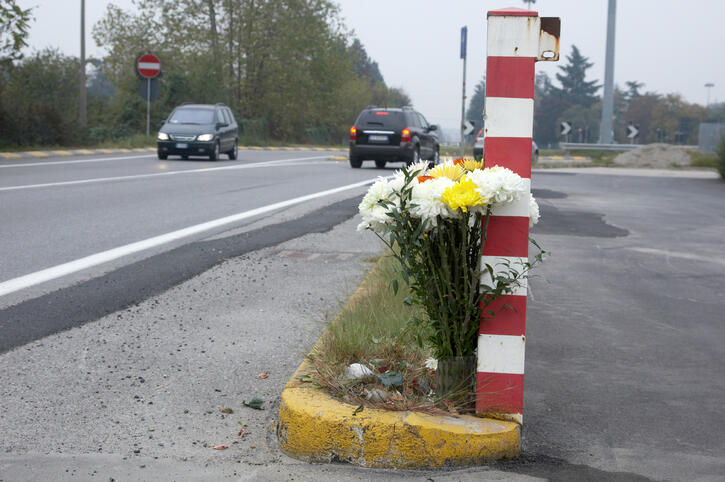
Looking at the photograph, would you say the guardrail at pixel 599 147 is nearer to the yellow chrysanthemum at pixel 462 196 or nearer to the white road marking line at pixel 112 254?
the white road marking line at pixel 112 254

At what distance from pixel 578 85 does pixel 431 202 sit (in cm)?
14710

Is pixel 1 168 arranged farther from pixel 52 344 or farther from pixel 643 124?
pixel 643 124

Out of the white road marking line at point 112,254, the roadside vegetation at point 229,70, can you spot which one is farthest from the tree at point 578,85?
the white road marking line at point 112,254

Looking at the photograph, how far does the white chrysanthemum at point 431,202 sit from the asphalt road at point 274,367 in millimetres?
886

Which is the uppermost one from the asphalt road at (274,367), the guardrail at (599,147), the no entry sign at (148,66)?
the no entry sign at (148,66)

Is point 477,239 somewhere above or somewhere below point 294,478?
above

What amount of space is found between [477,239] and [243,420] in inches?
45.2

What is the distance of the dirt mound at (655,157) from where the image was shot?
102 feet

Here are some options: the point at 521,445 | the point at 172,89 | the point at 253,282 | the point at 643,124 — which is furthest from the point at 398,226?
the point at 643,124

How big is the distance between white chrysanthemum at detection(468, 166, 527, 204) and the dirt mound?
29397 millimetres

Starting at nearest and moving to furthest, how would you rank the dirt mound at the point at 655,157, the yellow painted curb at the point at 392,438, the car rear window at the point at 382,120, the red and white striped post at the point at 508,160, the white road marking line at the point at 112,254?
the yellow painted curb at the point at 392,438 < the red and white striped post at the point at 508,160 < the white road marking line at the point at 112,254 < the car rear window at the point at 382,120 < the dirt mound at the point at 655,157

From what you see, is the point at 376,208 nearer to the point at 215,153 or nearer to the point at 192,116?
the point at 215,153

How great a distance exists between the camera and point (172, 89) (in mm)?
39969

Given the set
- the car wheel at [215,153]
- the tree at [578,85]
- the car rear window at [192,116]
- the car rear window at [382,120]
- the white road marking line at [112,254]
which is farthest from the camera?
the tree at [578,85]
